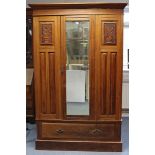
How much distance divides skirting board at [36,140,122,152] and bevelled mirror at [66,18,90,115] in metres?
0.43

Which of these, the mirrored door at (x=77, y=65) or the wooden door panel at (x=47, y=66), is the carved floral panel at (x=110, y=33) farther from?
the wooden door panel at (x=47, y=66)

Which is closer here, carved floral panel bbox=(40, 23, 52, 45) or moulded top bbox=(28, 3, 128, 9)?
moulded top bbox=(28, 3, 128, 9)

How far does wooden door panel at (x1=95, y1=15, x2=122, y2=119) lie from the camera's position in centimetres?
342

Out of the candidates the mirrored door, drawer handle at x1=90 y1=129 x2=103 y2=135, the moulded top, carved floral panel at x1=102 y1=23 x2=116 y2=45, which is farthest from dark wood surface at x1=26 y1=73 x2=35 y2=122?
carved floral panel at x1=102 y1=23 x2=116 y2=45

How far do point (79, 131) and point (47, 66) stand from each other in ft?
3.33

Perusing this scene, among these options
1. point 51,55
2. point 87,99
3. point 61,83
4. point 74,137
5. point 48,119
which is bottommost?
point 74,137

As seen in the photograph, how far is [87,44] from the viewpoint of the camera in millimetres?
3496

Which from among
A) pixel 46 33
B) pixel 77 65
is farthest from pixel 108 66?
pixel 46 33

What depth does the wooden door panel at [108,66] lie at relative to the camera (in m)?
3.42

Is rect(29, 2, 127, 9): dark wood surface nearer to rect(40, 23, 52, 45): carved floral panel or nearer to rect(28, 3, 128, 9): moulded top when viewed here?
rect(28, 3, 128, 9): moulded top
